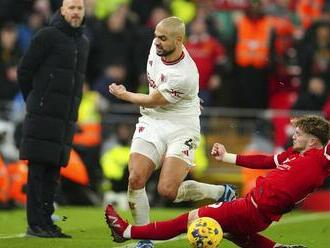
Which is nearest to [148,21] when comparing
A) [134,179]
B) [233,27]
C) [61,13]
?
[233,27]

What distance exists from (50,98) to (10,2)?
9443mm

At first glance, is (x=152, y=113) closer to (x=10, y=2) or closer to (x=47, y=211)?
(x=47, y=211)

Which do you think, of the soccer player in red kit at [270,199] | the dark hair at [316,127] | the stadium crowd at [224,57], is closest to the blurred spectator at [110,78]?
the stadium crowd at [224,57]

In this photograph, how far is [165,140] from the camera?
10695mm

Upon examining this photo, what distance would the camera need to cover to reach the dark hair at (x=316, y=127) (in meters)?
9.98

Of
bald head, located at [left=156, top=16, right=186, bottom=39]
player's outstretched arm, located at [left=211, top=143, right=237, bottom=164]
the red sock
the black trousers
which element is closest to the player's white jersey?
bald head, located at [left=156, top=16, right=186, bottom=39]

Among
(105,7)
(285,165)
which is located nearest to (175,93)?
(285,165)

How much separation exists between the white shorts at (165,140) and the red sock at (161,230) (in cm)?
92

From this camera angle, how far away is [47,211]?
11.6m

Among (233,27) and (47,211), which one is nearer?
(47,211)

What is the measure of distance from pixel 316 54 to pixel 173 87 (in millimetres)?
9165

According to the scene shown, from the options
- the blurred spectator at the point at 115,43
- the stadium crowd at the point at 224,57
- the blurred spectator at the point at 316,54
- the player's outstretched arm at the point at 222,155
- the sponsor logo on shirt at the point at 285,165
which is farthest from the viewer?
the blurred spectator at the point at 115,43

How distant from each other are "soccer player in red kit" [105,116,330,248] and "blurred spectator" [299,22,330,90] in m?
9.27

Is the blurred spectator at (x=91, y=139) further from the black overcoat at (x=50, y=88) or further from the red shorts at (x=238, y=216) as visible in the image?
the red shorts at (x=238, y=216)
